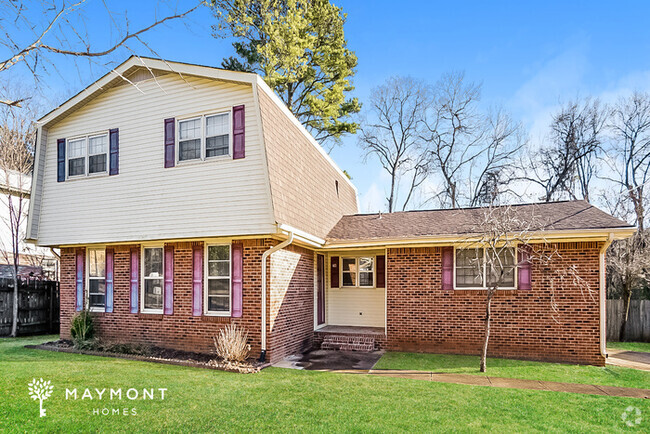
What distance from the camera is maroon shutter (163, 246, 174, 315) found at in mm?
9961

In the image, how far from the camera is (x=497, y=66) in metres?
17.0

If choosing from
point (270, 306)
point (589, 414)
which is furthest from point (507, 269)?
point (270, 306)

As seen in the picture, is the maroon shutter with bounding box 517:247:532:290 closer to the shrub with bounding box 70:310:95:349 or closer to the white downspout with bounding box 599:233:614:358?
the white downspout with bounding box 599:233:614:358

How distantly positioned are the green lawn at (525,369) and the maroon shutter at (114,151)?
Result: 8.23 meters

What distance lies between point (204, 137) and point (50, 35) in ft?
17.3

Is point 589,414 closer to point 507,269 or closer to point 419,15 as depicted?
point 507,269

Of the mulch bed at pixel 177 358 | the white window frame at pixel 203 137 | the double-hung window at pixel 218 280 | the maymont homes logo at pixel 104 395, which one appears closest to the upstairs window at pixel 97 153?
the white window frame at pixel 203 137

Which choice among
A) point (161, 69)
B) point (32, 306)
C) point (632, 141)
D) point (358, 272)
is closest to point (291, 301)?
point (358, 272)

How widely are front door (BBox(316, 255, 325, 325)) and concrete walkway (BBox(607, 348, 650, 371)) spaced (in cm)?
750

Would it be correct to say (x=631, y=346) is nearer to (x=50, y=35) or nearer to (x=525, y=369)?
(x=525, y=369)

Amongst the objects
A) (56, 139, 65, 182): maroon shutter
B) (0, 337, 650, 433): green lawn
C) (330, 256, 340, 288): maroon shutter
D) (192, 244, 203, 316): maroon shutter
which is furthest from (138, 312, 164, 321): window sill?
(330, 256, 340, 288): maroon shutter

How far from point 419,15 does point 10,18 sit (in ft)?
40.5

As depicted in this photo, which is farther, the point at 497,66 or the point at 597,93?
the point at 597,93

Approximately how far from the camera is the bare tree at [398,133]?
24859 mm
